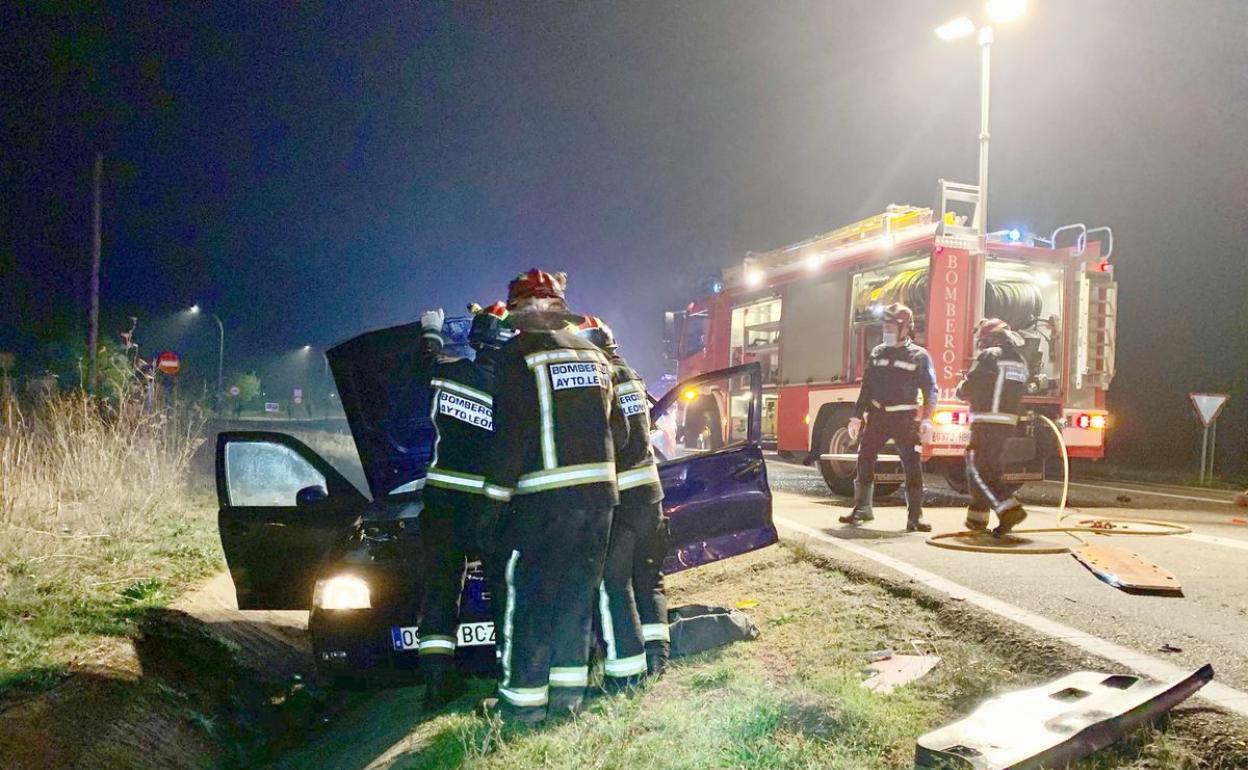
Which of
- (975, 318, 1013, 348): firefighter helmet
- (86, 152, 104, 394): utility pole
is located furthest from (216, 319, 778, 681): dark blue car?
(86, 152, 104, 394): utility pole

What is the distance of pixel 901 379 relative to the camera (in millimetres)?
6668

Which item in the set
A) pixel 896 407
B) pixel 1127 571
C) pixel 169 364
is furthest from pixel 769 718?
pixel 169 364

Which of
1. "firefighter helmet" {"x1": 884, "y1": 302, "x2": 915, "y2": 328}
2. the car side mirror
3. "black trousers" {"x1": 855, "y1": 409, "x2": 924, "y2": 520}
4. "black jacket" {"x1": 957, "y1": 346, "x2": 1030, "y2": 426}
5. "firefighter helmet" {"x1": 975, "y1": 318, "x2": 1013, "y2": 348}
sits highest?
"firefighter helmet" {"x1": 884, "y1": 302, "x2": 915, "y2": 328}

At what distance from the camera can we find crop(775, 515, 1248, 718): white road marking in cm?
258

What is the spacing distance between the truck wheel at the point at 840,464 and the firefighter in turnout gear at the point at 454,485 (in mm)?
6827

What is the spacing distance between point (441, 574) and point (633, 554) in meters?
0.77

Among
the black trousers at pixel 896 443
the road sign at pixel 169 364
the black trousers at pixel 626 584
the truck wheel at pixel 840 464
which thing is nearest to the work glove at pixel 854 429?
the truck wheel at pixel 840 464

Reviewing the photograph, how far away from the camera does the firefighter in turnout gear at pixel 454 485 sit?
2.98 metres

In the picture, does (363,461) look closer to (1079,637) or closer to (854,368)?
(1079,637)

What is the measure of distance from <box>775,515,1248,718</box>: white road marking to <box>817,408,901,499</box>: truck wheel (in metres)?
4.45

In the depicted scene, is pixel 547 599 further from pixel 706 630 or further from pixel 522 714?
pixel 706 630

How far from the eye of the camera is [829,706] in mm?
2773

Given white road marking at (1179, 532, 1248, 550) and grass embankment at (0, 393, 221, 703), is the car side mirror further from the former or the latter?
white road marking at (1179, 532, 1248, 550)

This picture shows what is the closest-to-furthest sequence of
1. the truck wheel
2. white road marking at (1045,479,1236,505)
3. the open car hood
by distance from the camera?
the open car hood
the truck wheel
white road marking at (1045,479,1236,505)
